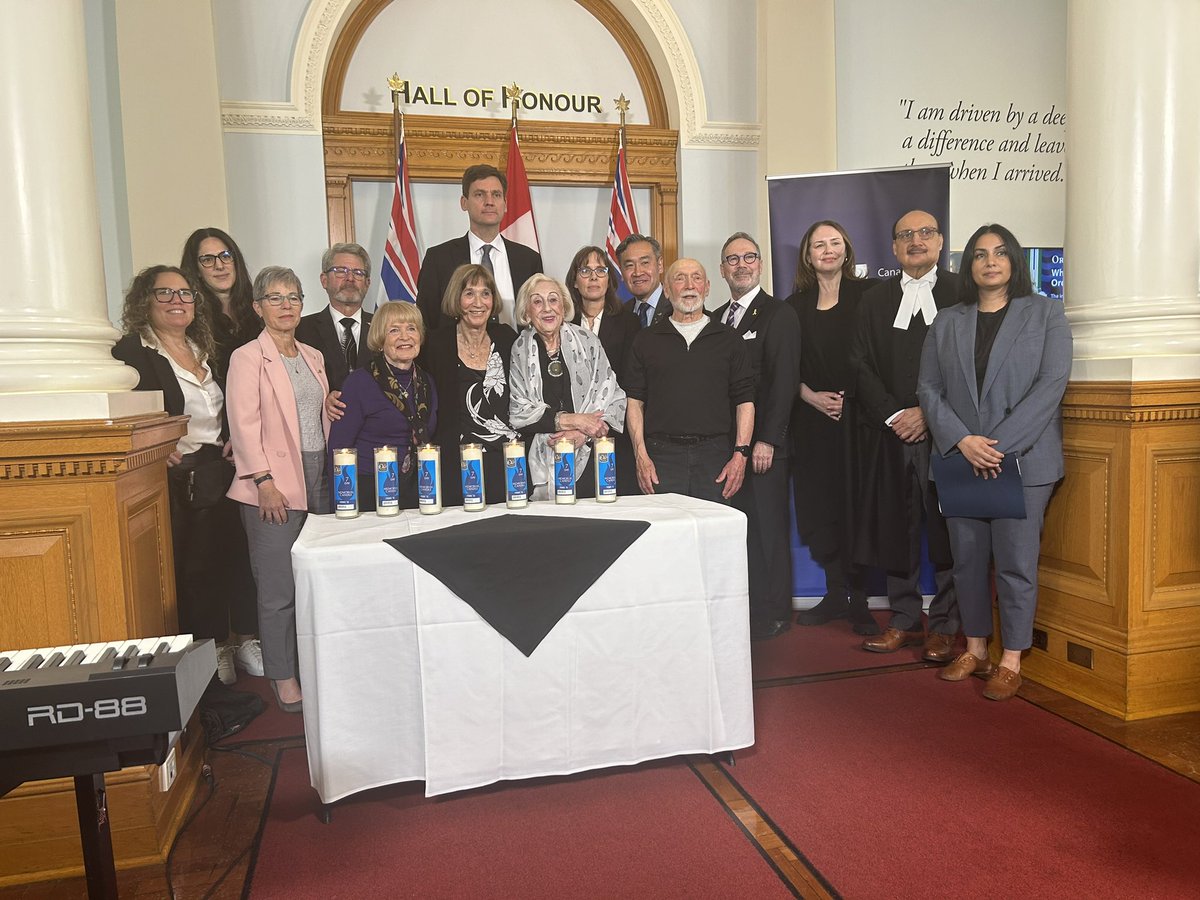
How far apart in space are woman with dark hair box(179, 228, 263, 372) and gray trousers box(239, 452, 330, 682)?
0.70 m

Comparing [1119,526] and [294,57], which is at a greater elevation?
[294,57]

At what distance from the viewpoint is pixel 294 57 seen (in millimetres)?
4488

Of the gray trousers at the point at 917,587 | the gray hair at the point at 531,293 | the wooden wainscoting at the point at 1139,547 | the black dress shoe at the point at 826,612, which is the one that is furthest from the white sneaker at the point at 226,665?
the wooden wainscoting at the point at 1139,547

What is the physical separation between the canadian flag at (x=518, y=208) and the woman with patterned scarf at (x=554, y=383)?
61.9 inches

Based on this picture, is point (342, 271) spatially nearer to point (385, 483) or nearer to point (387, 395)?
point (387, 395)

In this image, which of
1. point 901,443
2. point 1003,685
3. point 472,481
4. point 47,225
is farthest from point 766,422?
point 47,225

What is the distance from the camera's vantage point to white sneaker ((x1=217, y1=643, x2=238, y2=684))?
3303 mm

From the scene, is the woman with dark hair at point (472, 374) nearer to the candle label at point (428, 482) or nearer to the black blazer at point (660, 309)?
the candle label at point (428, 482)

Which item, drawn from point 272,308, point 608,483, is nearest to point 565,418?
point 608,483

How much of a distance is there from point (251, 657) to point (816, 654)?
225 cm

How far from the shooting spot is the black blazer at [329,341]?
3.37 metres

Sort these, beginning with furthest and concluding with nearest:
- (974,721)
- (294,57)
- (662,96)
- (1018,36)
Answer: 1. (1018,36)
2. (662,96)
3. (294,57)
4. (974,721)

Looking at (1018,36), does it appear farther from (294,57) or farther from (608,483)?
(608,483)

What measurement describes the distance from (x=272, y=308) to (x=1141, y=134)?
295cm
